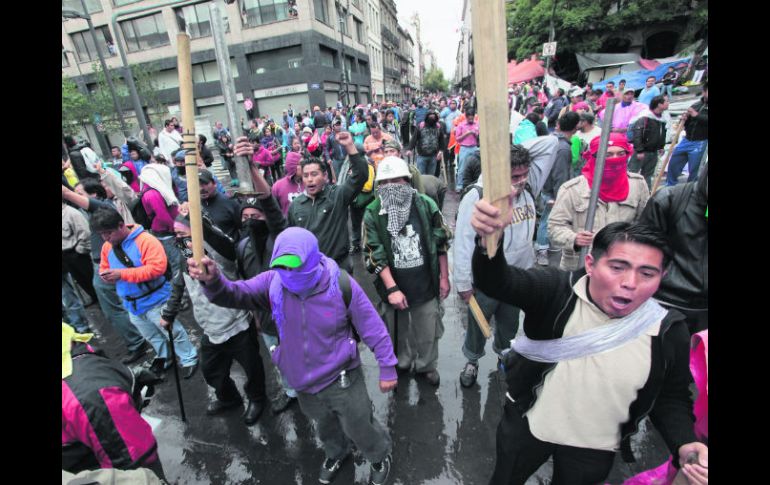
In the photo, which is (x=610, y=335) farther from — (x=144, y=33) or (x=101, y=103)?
(x=144, y=33)

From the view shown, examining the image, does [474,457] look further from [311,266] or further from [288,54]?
[288,54]

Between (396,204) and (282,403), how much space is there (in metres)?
2.14

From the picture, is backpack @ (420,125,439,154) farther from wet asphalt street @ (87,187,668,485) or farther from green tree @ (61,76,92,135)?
green tree @ (61,76,92,135)

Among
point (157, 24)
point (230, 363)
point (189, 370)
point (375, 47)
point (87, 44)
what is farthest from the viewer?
point (375, 47)

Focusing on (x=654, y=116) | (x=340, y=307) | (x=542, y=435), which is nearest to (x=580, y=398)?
(x=542, y=435)

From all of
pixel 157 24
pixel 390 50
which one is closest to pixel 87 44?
pixel 157 24

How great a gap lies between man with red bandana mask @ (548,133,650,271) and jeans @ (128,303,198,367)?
386 cm

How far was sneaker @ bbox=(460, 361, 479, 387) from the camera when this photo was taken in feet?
10.9

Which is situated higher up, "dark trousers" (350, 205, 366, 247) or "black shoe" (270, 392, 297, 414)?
"dark trousers" (350, 205, 366, 247)

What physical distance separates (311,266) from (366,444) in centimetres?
133

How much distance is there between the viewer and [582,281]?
158 cm

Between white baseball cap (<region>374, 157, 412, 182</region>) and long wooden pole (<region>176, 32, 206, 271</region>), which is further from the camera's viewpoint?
white baseball cap (<region>374, 157, 412, 182</region>)

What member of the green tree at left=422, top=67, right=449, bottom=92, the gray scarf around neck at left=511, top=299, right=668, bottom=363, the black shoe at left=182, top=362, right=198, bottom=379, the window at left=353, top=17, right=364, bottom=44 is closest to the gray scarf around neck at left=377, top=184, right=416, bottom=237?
the gray scarf around neck at left=511, top=299, right=668, bottom=363

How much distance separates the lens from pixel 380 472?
2531 millimetres
